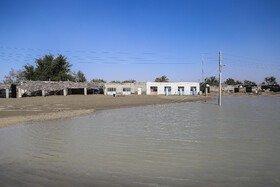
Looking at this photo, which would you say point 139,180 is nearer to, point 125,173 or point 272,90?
point 125,173

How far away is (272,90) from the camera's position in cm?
5522

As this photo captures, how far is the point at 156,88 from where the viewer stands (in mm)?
50312

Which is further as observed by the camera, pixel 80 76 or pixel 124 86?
pixel 80 76

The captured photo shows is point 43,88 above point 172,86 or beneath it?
beneath

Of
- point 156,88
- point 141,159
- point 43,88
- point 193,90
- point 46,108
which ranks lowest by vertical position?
point 141,159

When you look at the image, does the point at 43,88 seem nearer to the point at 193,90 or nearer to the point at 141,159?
the point at 193,90

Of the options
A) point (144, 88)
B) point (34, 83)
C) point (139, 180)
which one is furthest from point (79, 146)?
point (144, 88)

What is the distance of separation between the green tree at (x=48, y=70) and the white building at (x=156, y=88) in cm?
1405

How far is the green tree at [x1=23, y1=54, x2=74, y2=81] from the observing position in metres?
49.0

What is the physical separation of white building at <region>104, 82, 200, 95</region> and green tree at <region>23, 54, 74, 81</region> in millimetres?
14049

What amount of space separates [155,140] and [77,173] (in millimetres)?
3206

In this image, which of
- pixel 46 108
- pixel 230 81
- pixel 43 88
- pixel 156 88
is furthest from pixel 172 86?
pixel 230 81

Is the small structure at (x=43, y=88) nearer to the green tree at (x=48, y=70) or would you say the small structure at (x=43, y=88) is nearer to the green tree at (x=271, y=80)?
the green tree at (x=48, y=70)

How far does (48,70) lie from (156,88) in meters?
28.3
